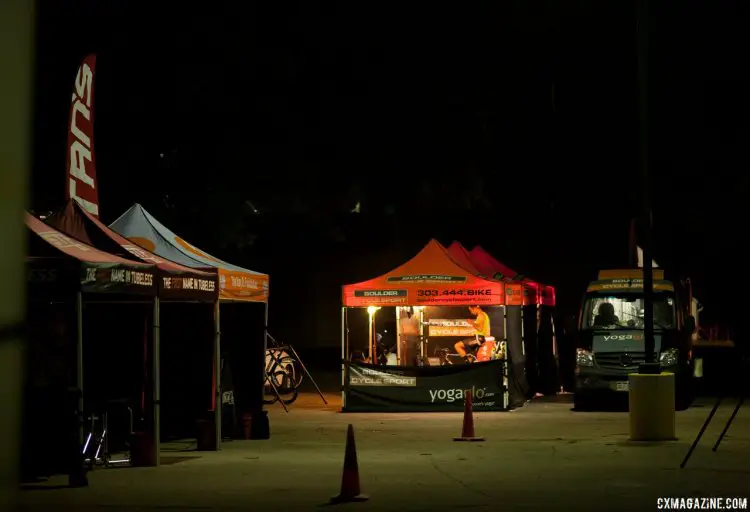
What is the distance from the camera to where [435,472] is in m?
13.5

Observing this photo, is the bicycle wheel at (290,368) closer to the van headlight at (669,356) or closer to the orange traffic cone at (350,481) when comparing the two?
the van headlight at (669,356)

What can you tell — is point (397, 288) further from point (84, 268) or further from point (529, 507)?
point (529, 507)

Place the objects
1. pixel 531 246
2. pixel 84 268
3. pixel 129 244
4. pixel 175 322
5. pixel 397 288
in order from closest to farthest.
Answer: pixel 84 268 < pixel 129 244 < pixel 175 322 < pixel 397 288 < pixel 531 246

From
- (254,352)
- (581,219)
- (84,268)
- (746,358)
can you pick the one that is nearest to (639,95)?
(746,358)

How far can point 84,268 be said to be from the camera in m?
12.5

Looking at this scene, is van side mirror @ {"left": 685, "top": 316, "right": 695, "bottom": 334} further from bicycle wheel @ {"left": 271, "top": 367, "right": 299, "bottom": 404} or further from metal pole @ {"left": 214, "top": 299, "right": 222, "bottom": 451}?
metal pole @ {"left": 214, "top": 299, "right": 222, "bottom": 451}

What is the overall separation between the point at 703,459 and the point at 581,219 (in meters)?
35.6

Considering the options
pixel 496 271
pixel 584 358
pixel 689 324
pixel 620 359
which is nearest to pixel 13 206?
pixel 620 359

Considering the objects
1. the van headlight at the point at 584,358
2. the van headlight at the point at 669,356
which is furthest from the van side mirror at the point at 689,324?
the van headlight at the point at 584,358

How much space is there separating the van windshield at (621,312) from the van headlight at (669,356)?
1.97 feet

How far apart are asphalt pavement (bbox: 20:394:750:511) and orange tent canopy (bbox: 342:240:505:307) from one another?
12.7ft

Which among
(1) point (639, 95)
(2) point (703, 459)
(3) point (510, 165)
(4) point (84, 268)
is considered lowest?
(2) point (703, 459)

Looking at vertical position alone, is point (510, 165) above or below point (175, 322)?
above

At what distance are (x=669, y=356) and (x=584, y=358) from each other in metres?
1.73
